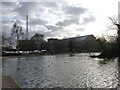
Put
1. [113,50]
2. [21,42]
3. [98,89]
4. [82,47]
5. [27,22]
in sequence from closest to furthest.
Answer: [98,89], [113,50], [27,22], [21,42], [82,47]

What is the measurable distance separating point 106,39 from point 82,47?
1979 inches

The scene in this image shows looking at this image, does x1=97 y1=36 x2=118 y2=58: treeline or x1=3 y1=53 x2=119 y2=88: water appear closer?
x1=3 y1=53 x2=119 y2=88: water

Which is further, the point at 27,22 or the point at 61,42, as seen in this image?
the point at 61,42

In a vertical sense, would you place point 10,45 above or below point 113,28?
below

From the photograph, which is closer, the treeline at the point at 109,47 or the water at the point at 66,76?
the water at the point at 66,76

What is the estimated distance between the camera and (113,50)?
133ft

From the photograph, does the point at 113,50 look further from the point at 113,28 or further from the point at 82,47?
the point at 82,47

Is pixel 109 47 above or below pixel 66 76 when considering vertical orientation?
above

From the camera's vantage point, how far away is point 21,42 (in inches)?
3002

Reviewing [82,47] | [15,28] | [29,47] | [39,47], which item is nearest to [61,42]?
[82,47]

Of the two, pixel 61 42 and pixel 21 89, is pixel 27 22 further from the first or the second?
pixel 21 89

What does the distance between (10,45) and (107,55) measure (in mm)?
42947

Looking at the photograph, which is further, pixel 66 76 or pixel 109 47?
pixel 109 47

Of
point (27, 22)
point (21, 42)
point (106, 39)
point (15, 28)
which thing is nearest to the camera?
point (106, 39)
